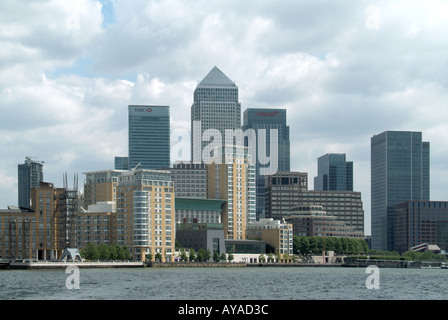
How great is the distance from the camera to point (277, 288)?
113 meters

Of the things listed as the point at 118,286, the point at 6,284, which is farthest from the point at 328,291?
the point at 6,284

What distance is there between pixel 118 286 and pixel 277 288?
2200 cm
